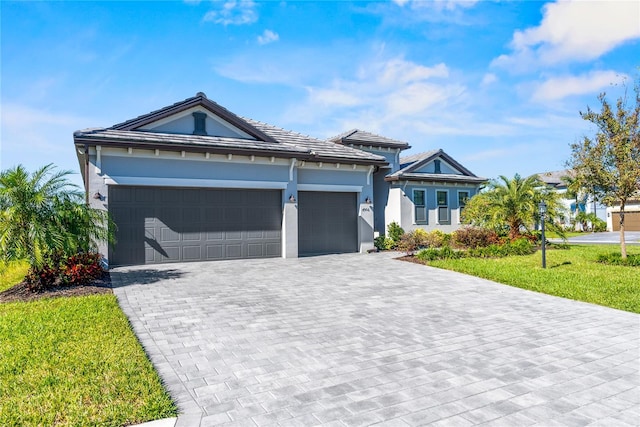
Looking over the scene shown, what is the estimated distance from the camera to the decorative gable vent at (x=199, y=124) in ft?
44.4

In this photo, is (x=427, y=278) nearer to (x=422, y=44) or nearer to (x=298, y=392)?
(x=298, y=392)

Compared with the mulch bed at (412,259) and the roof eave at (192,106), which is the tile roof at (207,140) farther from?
the mulch bed at (412,259)

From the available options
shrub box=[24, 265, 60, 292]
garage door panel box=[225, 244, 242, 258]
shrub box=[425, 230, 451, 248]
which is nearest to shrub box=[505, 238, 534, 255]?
shrub box=[425, 230, 451, 248]

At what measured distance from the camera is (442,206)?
2195 centimetres

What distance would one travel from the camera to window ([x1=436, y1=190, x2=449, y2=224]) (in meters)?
21.8

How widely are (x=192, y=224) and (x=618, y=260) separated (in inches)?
574

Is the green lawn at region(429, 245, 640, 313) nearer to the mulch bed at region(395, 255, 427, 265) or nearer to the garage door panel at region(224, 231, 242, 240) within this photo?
the mulch bed at region(395, 255, 427, 265)

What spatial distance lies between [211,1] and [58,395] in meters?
10.3

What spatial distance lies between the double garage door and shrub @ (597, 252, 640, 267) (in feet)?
31.8

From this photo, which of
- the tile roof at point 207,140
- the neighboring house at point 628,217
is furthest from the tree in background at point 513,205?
the neighboring house at point 628,217

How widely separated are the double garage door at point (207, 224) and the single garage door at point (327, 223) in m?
0.04

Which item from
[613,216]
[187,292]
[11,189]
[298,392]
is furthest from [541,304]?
[613,216]

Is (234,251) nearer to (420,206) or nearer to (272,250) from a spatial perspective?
(272,250)

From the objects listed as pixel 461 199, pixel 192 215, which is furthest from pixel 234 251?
pixel 461 199
